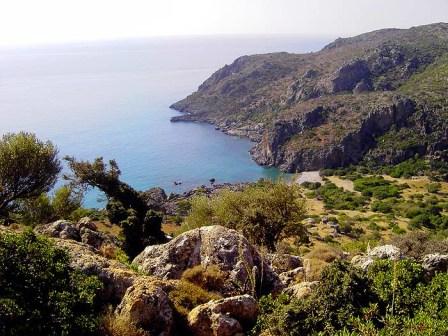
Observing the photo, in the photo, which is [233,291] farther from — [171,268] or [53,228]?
[53,228]

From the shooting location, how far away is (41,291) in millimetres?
11422

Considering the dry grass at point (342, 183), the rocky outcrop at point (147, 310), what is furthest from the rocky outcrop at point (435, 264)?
the dry grass at point (342, 183)

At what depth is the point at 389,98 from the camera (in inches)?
6088

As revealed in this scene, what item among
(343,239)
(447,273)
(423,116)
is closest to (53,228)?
(447,273)

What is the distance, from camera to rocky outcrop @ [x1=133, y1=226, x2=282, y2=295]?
14883mm

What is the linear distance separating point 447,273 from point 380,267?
6.85ft

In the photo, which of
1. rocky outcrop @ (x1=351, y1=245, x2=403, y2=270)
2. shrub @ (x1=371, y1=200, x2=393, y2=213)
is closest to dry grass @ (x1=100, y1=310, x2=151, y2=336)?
rocky outcrop @ (x1=351, y1=245, x2=403, y2=270)

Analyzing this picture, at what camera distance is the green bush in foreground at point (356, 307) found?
1090cm

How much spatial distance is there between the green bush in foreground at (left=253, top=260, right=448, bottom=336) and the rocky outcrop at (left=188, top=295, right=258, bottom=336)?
0.35 m

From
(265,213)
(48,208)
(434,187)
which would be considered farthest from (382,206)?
(48,208)

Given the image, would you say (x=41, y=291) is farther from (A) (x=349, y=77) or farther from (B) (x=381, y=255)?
(A) (x=349, y=77)

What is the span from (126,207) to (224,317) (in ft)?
98.2

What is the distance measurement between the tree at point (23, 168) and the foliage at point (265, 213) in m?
12.9

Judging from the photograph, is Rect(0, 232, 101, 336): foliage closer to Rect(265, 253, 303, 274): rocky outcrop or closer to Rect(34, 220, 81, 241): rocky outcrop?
Rect(265, 253, 303, 274): rocky outcrop
